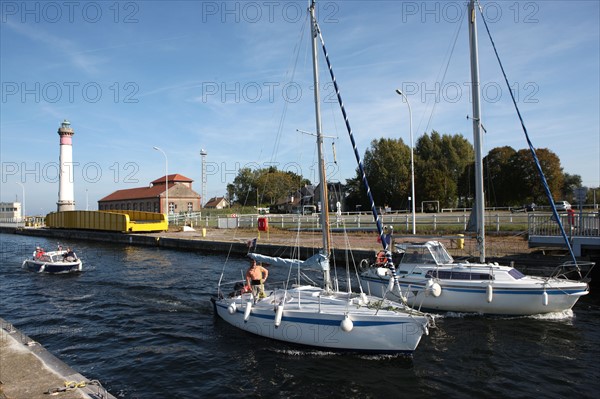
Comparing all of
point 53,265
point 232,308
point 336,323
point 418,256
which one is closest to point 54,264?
point 53,265

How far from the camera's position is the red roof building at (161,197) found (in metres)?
88.5

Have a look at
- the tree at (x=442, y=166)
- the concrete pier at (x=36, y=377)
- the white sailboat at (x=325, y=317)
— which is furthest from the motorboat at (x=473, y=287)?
the tree at (x=442, y=166)

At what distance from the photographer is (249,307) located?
13.1m

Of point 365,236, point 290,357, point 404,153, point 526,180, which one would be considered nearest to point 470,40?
point 290,357

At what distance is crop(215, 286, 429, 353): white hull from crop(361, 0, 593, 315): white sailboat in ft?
7.81

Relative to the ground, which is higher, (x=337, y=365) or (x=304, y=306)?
(x=304, y=306)

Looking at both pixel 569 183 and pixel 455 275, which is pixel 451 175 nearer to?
pixel 569 183

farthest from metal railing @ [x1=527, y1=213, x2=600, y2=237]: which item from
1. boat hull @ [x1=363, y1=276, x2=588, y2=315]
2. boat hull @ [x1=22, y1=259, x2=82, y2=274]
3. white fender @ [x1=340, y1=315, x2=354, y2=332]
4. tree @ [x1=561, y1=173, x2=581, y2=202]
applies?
tree @ [x1=561, y1=173, x2=581, y2=202]

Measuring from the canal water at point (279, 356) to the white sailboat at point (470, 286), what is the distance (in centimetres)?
48

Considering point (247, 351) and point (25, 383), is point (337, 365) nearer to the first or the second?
point (247, 351)

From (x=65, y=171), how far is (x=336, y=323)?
234 feet

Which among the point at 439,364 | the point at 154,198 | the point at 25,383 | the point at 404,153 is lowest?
the point at 439,364

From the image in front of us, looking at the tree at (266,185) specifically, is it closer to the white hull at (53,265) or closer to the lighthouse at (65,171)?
the lighthouse at (65,171)

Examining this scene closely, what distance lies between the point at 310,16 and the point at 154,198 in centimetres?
8078
